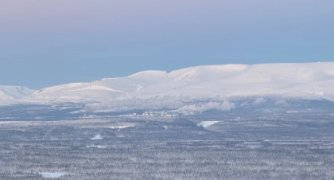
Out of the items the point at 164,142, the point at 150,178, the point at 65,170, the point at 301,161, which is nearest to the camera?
the point at 150,178

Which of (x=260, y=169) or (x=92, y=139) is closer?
(x=260, y=169)

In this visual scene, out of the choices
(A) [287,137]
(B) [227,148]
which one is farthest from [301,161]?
(A) [287,137]

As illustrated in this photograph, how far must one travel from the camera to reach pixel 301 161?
9231 centimetres

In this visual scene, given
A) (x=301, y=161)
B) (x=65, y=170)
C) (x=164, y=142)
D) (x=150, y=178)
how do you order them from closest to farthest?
(x=150, y=178), (x=65, y=170), (x=301, y=161), (x=164, y=142)

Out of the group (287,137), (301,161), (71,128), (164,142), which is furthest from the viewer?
(71,128)

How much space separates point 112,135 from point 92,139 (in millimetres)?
7258

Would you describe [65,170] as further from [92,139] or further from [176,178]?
[92,139]

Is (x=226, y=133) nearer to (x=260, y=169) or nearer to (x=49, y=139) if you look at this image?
(x=49, y=139)

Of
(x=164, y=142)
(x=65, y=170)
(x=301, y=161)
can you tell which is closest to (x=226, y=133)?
(x=164, y=142)

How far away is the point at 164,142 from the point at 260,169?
38.8 meters

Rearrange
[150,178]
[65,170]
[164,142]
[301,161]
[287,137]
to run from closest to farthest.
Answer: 1. [150,178]
2. [65,170]
3. [301,161]
4. [164,142]
5. [287,137]

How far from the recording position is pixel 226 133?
139m

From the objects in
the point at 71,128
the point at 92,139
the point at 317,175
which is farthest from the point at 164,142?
the point at 317,175

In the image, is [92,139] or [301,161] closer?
[301,161]
